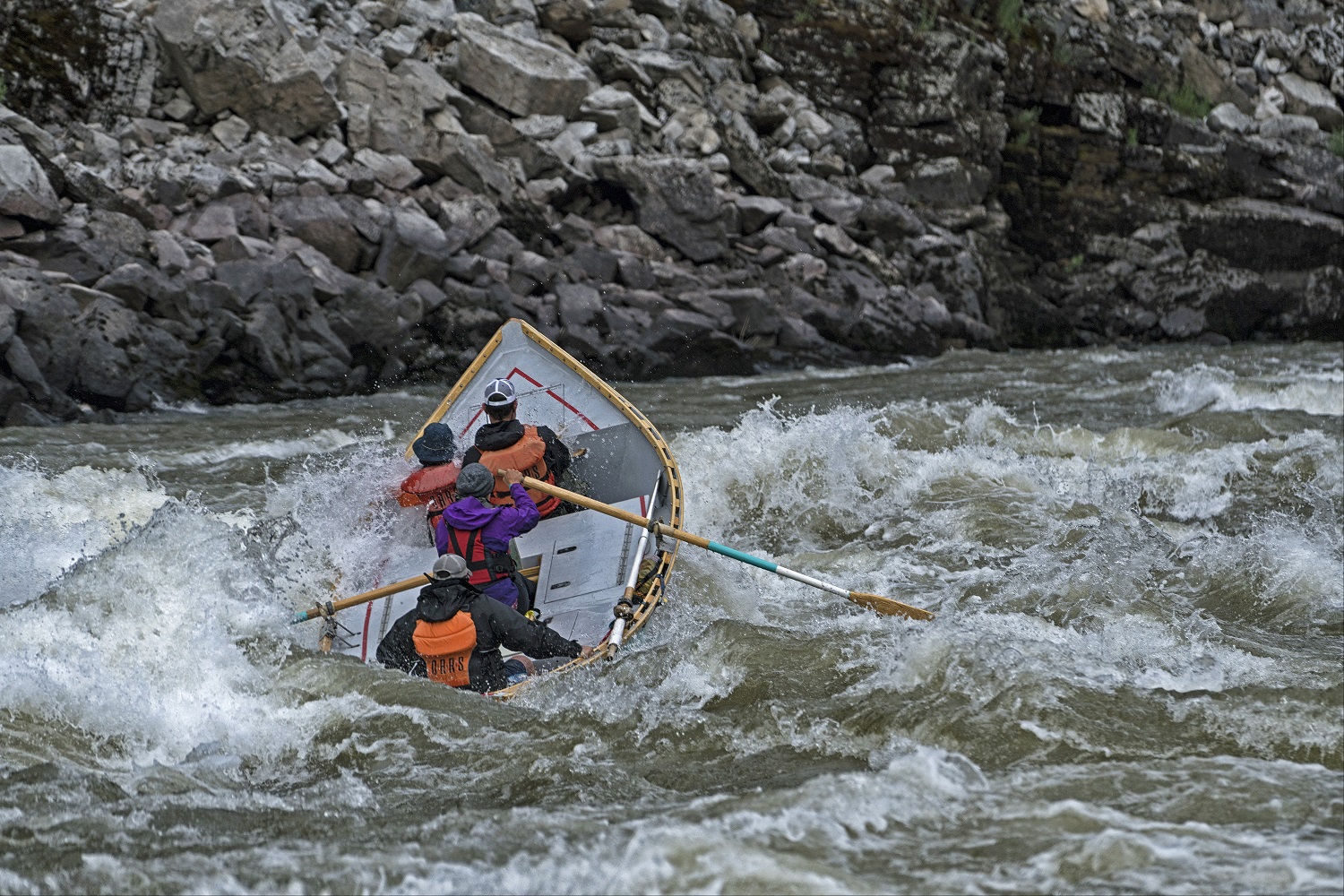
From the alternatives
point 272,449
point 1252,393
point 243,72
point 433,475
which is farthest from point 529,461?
point 243,72

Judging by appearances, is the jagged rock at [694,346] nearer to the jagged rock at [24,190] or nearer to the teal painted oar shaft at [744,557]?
the jagged rock at [24,190]

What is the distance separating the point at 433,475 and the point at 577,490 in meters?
1.00

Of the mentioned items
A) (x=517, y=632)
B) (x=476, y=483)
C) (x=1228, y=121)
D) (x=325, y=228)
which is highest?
(x=1228, y=121)

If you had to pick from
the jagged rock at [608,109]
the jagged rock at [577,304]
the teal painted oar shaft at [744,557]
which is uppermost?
the jagged rock at [608,109]

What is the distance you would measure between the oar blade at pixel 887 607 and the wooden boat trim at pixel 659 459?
980 mm

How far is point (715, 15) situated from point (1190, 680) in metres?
16.5

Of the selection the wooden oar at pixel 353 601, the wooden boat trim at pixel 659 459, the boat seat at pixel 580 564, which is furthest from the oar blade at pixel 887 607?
the wooden oar at pixel 353 601

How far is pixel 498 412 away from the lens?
6703 mm

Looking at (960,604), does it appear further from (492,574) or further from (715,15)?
(715,15)

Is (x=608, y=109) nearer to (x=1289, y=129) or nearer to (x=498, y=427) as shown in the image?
(x=498, y=427)

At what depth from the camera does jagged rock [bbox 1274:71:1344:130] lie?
23172 mm

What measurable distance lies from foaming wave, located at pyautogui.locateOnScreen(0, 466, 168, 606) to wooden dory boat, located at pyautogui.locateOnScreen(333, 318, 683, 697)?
1.87m

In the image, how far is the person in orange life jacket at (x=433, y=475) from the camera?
21.7 feet

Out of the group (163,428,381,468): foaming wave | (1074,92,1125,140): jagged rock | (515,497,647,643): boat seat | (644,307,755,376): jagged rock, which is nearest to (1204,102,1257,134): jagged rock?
(1074,92,1125,140): jagged rock
